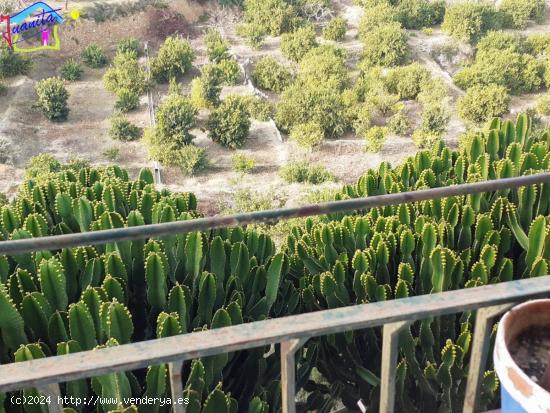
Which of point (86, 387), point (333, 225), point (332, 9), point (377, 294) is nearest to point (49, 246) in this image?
point (86, 387)

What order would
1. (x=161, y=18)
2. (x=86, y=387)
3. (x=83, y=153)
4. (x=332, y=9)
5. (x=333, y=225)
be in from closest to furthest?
(x=86, y=387)
(x=333, y=225)
(x=83, y=153)
(x=161, y=18)
(x=332, y=9)

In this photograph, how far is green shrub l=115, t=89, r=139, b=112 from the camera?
15.8 m

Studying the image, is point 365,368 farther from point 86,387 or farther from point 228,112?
point 228,112

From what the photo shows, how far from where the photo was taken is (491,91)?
50.8 ft

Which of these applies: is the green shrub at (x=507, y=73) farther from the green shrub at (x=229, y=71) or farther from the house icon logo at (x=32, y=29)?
the house icon logo at (x=32, y=29)

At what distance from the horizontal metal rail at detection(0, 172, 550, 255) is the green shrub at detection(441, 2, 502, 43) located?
62.3 feet

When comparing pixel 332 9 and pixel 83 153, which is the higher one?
pixel 332 9

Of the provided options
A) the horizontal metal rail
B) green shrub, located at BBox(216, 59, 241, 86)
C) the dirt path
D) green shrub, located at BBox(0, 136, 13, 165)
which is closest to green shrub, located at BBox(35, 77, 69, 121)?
the dirt path

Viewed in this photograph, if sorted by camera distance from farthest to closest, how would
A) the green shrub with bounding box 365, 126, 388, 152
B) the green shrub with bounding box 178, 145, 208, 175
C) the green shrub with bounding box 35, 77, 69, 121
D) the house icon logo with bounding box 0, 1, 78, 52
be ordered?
the house icon logo with bounding box 0, 1, 78, 52 < the green shrub with bounding box 35, 77, 69, 121 < the green shrub with bounding box 365, 126, 388, 152 < the green shrub with bounding box 178, 145, 208, 175

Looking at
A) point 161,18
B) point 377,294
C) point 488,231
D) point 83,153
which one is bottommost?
point 83,153

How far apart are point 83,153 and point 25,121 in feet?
7.23

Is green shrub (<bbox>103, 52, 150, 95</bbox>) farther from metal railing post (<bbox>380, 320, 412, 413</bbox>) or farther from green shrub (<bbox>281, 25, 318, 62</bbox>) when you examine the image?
metal railing post (<bbox>380, 320, 412, 413</bbox>)

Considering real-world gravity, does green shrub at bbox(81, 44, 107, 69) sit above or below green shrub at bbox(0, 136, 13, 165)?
above

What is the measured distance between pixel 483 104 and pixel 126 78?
9635mm
